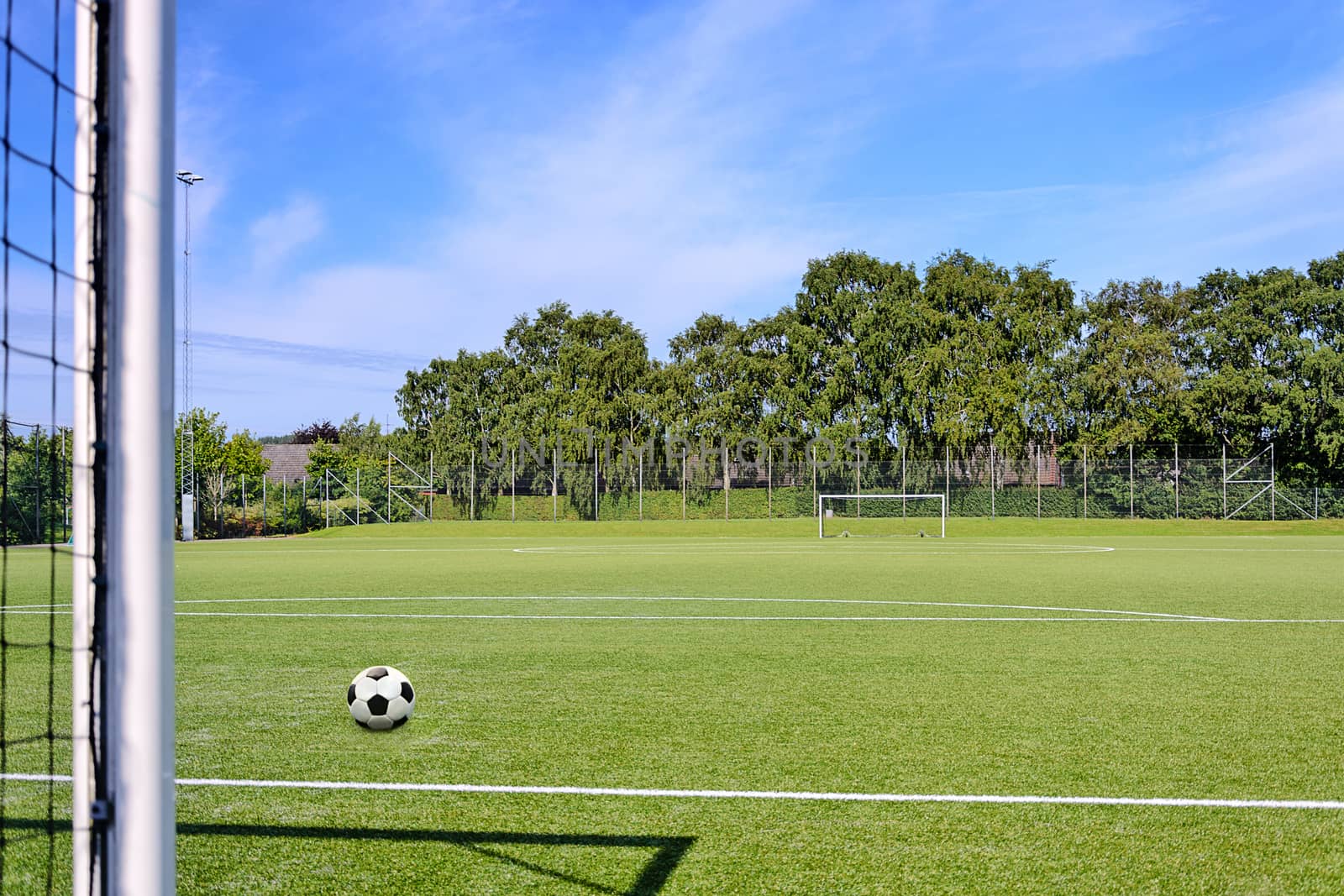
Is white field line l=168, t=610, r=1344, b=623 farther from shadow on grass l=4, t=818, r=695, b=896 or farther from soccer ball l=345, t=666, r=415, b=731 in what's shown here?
shadow on grass l=4, t=818, r=695, b=896

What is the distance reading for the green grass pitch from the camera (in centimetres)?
364

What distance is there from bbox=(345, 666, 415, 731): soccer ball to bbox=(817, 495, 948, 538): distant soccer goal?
34100mm

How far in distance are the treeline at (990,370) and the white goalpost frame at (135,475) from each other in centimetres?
4901

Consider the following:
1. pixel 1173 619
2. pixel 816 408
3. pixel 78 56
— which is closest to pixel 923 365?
pixel 816 408

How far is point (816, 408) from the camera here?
5134 centimetres

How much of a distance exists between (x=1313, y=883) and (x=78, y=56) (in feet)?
13.6

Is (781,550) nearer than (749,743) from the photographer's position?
No

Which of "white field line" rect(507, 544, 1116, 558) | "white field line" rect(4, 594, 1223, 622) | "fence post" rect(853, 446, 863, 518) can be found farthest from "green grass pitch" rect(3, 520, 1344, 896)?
"fence post" rect(853, 446, 863, 518)

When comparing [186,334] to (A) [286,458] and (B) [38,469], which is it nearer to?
(B) [38,469]

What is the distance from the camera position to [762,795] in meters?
4.43

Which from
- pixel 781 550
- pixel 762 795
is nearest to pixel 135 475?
pixel 762 795

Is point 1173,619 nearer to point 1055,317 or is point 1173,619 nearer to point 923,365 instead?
point 923,365

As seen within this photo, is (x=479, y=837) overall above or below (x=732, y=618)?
above

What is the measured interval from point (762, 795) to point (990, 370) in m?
49.4
